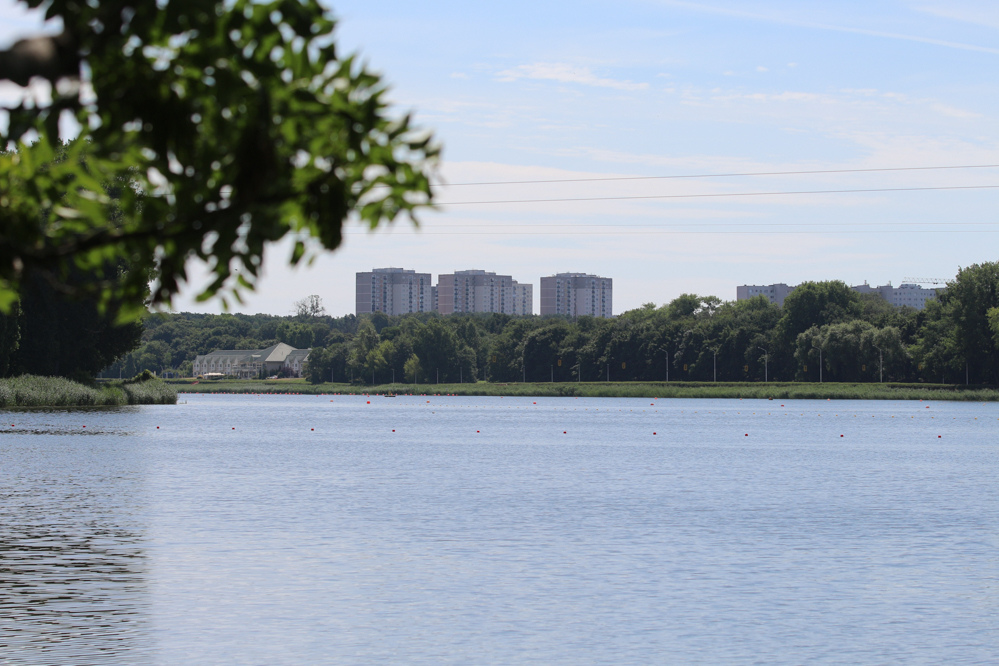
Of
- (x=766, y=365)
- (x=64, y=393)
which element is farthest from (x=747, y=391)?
(x=64, y=393)

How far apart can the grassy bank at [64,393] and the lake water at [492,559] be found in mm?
27732

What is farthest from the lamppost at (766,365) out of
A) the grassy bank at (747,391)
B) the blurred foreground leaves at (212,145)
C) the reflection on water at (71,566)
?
the blurred foreground leaves at (212,145)

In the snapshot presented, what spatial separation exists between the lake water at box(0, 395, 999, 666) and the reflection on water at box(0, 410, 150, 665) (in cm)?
7

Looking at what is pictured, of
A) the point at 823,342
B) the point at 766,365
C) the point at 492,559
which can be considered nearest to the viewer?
the point at 492,559

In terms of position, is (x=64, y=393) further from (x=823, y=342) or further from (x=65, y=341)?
(x=823, y=342)

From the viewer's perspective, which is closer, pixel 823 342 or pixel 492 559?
pixel 492 559

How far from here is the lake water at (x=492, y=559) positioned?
641 inches

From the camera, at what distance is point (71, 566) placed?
21266 millimetres

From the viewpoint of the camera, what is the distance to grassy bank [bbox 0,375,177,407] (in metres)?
75.7

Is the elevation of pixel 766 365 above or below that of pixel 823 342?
below

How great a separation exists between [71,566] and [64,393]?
64007 millimetres

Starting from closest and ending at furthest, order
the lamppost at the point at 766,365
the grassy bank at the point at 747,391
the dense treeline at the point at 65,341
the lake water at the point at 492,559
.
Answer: the lake water at the point at 492,559 < the dense treeline at the point at 65,341 < the grassy bank at the point at 747,391 < the lamppost at the point at 766,365

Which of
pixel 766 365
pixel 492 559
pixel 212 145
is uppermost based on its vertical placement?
pixel 212 145

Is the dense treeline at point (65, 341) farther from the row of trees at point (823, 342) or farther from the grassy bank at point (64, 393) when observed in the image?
the row of trees at point (823, 342)
